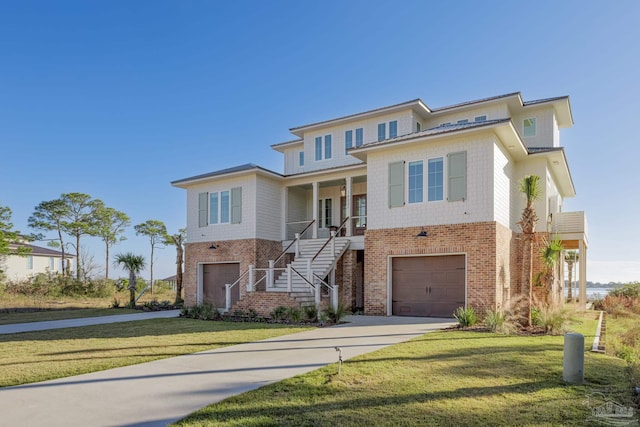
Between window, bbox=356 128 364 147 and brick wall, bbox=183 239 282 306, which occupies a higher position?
window, bbox=356 128 364 147

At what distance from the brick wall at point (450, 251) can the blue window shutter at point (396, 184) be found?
3.39 feet

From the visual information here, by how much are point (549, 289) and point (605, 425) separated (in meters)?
12.9

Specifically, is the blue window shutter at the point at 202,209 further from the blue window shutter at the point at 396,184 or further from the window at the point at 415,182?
the window at the point at 415,182

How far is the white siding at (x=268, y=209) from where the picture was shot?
19.1m

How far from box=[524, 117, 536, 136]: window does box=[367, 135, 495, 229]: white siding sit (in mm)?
6323

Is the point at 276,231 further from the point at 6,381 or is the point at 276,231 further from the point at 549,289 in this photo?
the point at 6,381

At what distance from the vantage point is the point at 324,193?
2142 centimetres

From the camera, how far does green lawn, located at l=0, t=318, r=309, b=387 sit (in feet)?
23.7

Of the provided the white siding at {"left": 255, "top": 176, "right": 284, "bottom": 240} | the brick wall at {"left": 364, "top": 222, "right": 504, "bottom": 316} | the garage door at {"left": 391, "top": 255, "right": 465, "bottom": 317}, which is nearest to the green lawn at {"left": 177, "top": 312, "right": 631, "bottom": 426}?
the brick wall at {"left": 364, "top": 222, "right": 504, "bottom": 316}

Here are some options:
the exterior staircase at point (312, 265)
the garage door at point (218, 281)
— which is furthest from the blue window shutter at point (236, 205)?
the exterior staircase at point (312, 265)

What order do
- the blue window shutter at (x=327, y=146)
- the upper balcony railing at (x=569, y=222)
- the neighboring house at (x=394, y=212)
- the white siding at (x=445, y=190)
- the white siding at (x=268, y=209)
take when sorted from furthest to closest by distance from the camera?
the blue window shutter at (x=327, y=146)
the white siding at (x=268, y=209)
the upper balcony railing at (x=569, y=222)
the neighboring house at (x=394, y=212)
the white siding at (x=445, y=190)

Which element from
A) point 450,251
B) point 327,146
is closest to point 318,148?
point 327,146

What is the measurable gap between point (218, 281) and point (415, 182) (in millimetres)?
10862

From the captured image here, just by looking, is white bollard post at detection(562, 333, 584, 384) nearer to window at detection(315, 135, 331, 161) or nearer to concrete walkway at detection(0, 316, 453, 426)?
concrete walkway at detection(0, 316, 453, 426)
